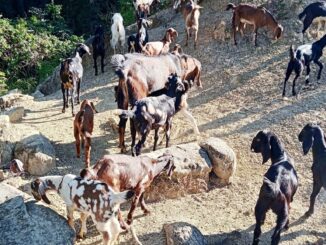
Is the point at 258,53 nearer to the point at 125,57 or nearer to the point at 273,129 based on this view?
the point at 273,129

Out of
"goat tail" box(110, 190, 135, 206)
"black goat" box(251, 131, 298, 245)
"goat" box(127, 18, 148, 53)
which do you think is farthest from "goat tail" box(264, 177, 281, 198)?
"goat" box(127, 18, 148, 53)

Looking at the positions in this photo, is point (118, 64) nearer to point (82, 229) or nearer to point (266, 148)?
point (266, 148)

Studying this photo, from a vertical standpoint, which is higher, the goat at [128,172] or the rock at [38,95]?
the goat at [128,172]

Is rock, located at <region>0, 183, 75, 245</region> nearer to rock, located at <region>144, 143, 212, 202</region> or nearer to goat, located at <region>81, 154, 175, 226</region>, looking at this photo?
goat, located at <region>81, 154, 175, 226</region>

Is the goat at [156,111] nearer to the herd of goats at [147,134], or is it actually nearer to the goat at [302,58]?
the herd of goats at [147,134]

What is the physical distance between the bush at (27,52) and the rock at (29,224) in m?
10.2

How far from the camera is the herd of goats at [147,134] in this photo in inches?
323

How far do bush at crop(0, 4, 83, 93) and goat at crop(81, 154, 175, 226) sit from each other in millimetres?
10124

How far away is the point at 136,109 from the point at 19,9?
17.6 m

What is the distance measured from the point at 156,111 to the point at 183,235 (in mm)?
2848

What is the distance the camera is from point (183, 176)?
1008 cm

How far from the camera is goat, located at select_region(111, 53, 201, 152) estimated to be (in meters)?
11.2

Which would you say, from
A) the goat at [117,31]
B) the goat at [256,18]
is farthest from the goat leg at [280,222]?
the goat at [117,31]

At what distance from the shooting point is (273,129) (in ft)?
39.1
